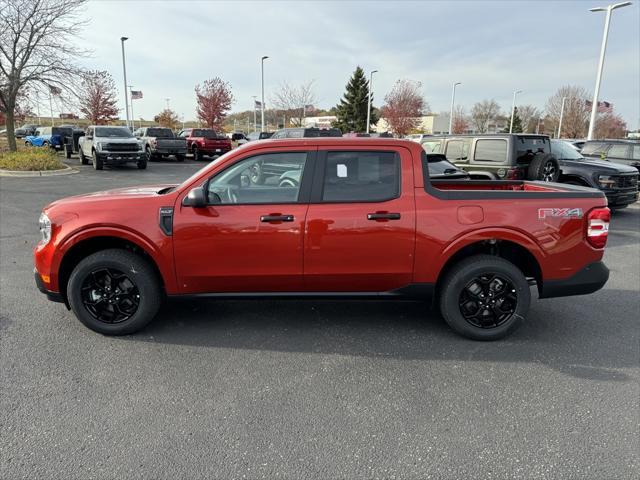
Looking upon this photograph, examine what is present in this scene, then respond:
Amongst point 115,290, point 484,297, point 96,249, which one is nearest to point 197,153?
point 96,249

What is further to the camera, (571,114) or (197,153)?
(571,114)

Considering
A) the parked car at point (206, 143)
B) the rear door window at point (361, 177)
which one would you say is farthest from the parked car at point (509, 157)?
the parked car at point (206, 143)

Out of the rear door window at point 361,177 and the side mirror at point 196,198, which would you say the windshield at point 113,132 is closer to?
the side mirror at point 196,198

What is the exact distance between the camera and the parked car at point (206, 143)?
28422 mm

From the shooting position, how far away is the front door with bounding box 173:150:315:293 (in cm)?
386

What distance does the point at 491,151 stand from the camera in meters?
10.0

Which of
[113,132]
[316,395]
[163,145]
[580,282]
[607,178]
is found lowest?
[316,395]

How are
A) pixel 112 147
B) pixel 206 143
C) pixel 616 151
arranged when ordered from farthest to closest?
pixel 206 143 < pixel 112 147 < pixel 616 151

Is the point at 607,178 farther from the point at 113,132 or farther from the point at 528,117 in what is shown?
the point at 528,117

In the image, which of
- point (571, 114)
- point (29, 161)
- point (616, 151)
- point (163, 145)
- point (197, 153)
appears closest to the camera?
point (616, 151)

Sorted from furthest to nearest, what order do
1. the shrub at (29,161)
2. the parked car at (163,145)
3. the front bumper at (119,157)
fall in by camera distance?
the parked car at (163,145) < the front bumper at (119,157) < the shrub at (29,161)

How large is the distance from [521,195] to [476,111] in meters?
90.0

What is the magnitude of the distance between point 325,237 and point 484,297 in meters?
1.55

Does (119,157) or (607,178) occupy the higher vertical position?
(607,178)
